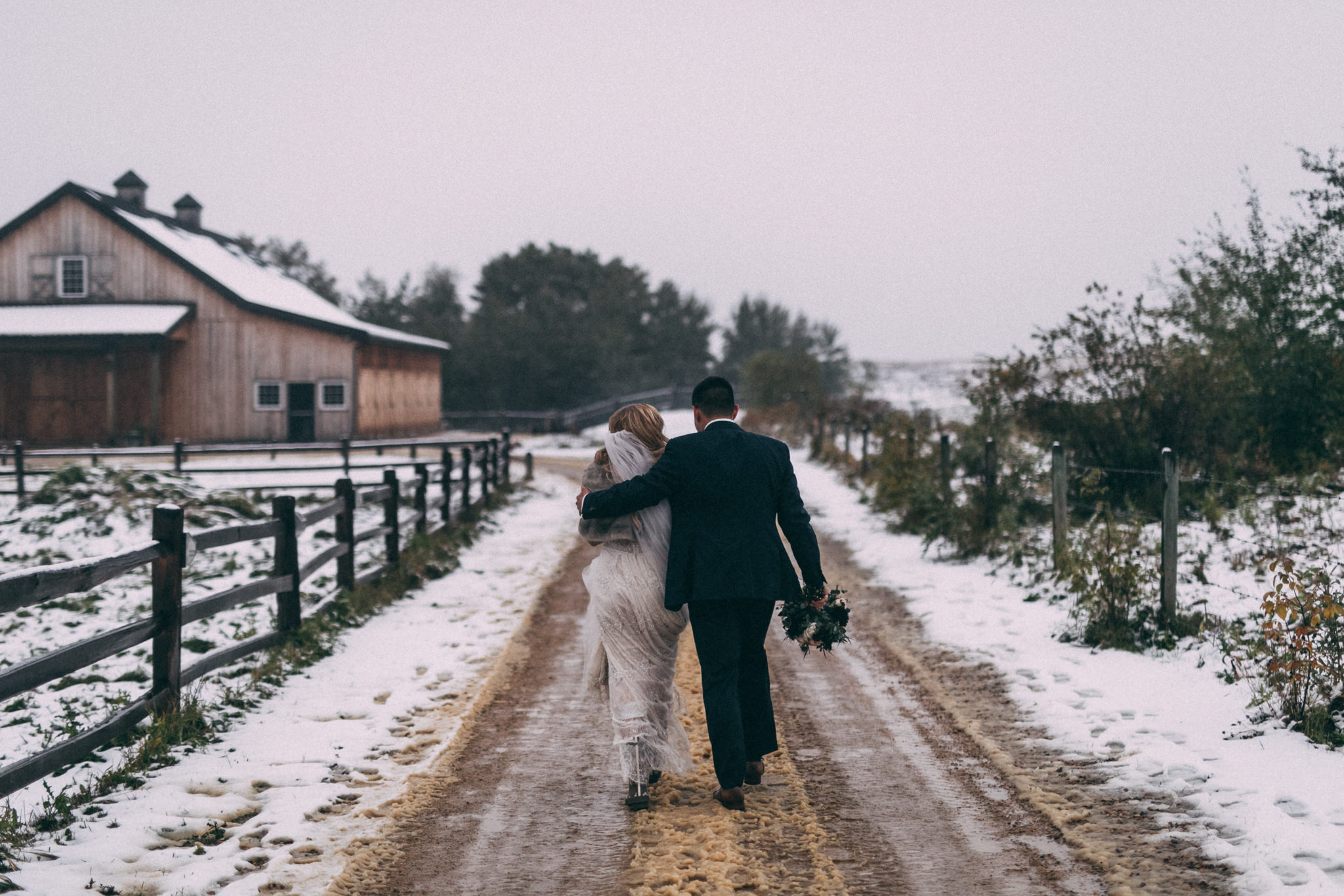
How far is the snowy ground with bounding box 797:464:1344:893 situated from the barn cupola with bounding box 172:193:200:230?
36.9 meters

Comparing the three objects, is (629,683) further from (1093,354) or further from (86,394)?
(86,394)

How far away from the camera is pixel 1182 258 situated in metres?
14.8

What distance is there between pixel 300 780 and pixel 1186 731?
4563 millimetres

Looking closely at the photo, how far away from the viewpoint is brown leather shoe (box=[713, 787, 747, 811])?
4.36 m

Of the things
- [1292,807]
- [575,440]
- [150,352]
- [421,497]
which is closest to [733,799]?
[1292,807]

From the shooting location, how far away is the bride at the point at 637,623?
444 centimetres

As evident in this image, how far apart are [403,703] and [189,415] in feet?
93.8

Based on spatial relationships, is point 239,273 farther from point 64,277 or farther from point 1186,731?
point 1186,731

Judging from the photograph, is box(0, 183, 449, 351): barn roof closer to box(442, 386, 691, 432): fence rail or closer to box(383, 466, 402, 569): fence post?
box(442, 386, 691, 432): fence rail

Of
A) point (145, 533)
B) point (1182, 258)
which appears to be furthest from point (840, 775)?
point (1182, 258)

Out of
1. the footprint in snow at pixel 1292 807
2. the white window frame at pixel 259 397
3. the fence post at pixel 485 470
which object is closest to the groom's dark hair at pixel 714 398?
the footprint in snow at pixel 1292 807

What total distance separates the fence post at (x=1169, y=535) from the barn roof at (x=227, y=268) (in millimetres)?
27970

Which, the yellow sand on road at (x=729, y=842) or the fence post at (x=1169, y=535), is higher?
the fence post at (x=1169, y=535)

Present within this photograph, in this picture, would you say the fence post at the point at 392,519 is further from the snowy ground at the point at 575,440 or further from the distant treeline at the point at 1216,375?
the snowy ground at the point at 575,440
